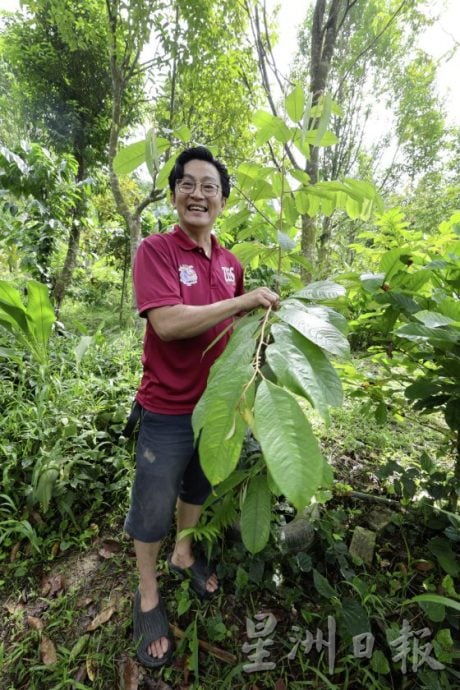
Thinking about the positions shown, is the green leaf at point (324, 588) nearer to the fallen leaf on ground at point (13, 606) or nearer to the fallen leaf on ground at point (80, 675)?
the fallen leaf on ground at point (80, 675)

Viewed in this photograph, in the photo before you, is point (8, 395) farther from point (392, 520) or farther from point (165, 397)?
point (392, 520)

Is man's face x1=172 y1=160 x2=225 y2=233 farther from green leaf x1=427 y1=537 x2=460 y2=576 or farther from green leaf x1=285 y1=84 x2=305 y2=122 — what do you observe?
green leaf x1=427 y1=537 x2=460 y2=576

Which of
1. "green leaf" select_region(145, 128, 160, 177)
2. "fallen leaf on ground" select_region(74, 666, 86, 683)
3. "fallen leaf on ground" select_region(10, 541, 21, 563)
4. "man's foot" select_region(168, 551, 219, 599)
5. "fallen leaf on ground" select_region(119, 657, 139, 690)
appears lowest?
"fallen leaf on ground" select_region(74, 666, 86, 683)

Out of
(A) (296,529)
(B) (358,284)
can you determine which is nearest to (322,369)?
(B) (358,284)

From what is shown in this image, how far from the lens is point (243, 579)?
1.35 metres

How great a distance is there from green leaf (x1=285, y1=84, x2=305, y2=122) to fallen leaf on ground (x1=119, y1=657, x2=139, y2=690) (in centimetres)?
184

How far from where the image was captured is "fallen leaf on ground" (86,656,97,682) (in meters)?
1.21

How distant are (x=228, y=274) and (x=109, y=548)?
4.70ft

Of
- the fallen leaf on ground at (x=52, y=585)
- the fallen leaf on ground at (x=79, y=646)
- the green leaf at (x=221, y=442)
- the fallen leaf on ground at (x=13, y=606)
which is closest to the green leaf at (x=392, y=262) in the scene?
the green leaf at (x=221, y=442)

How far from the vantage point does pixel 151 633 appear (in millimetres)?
1254

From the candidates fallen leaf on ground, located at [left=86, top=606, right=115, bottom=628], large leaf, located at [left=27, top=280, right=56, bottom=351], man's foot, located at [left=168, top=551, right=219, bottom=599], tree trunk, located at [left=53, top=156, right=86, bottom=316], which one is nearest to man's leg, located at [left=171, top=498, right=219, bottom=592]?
man's foot, located at [left=168, top=551, right=219, bottom=599]

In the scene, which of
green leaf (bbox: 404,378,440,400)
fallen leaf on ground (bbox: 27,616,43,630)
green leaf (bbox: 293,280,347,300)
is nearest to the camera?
green leaf (bbox: 293,280,347,300)

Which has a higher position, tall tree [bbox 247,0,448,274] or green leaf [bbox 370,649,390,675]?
tall tree [bbox 247,0,448,274]

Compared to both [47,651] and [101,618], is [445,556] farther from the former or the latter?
[47,651]
